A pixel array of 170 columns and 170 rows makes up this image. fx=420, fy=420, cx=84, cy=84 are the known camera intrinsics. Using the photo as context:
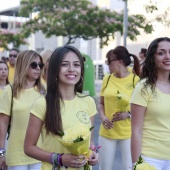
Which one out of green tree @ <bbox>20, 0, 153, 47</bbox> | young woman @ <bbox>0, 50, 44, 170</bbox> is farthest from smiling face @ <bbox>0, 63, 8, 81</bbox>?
green tree @ <bbox>20, 0, 153, 47</bbox>

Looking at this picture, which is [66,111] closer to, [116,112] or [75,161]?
[75,161]

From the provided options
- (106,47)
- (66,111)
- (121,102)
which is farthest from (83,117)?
(106,47)

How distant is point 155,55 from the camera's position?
11.1 ft

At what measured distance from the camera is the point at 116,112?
15.8ft

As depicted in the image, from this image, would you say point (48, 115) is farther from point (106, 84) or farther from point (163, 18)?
point (163, 18)

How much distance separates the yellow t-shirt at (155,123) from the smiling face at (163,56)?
20 centimetres

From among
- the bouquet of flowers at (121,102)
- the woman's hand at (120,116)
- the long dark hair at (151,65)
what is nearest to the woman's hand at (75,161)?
the long dark hair at (151,65)

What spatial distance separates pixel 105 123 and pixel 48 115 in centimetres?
217

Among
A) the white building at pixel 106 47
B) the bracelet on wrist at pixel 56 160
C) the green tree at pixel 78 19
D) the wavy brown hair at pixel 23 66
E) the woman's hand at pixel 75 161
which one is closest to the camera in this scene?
the woman's hand at pixel 75 161

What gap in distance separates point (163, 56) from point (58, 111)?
1055 millimetres

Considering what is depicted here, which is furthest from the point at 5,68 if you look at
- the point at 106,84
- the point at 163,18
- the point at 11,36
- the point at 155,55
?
the point at 11,36

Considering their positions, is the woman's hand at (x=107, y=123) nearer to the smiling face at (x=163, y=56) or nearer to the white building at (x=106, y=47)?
the smiling face at (x=163, y=56)

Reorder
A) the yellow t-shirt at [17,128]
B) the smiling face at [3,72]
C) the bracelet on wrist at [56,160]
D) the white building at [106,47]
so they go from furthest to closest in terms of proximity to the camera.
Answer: the white building at [106,47]
the smiling face at [3,72]
the yellow t-shirt at [17,128]
the bracelet on wrist at [56,160]

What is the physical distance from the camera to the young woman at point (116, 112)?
4.86 meters
